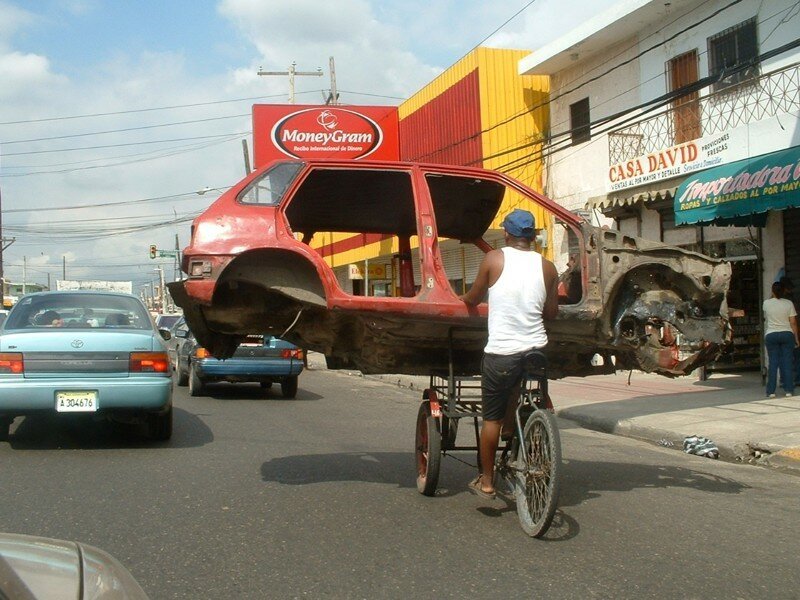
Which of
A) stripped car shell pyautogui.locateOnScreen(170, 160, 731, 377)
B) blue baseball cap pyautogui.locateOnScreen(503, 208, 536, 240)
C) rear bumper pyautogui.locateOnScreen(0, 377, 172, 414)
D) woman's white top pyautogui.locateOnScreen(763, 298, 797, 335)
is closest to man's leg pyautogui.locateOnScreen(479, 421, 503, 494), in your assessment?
stripped car shell pyautogui.locateOnScreen(170, 160, 731, 377)

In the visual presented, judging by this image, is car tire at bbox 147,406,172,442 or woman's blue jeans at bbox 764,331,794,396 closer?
car tire at bbox 147,406,172,442

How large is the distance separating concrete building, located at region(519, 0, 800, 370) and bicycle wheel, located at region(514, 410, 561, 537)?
7460 millimetres

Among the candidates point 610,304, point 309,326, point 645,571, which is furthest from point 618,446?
point 645,571

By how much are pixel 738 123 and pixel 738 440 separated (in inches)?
281

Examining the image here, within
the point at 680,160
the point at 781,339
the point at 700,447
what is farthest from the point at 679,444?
the point at 680,160

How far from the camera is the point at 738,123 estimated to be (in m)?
13.7

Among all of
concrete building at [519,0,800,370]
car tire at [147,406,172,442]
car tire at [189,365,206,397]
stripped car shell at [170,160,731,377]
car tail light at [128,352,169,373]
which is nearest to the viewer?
stripped car shell at [170,160,731,377]

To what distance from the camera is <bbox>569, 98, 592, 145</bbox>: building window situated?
1812cm

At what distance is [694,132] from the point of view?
14.9 meters

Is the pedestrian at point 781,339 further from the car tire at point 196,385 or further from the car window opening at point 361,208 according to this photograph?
the car tire at point 196,385

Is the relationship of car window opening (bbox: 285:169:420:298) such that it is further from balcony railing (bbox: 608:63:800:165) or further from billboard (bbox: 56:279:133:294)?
billboard (bbox: 56:279:133:294)

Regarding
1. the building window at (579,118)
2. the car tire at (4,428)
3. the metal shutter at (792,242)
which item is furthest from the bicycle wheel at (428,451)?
the building window at (579,118)

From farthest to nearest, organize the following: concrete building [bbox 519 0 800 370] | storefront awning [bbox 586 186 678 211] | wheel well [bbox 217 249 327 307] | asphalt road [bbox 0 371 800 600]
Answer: storefront awning [bbox 586 186 678 211] → concrete building [bbox 519 0 800 370] → wheel well [bbox 217 249 327 307] → asphalt road [bbox 0 371 800 600]

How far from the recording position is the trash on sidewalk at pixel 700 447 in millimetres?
8297
